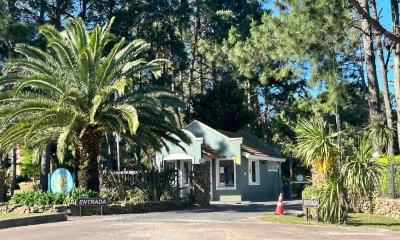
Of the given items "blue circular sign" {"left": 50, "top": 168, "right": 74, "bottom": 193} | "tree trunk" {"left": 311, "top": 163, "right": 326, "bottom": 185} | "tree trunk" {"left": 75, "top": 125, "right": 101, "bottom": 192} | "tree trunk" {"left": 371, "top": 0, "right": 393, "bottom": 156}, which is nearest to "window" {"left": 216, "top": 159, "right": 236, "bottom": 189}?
"tree trunk" {"left": 371, "top": 0, "right": 393, "bottom": 156}

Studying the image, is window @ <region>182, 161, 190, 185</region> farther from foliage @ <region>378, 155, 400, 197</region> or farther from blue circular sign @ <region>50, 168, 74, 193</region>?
foliage @ <region>378, 155, 400, 197</region>

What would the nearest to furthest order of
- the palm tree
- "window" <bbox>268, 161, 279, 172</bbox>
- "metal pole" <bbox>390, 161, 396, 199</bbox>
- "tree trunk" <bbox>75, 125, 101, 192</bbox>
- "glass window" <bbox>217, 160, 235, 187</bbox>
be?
1. the palm tree
2. "metal pole" <bbox>390, 161, 396, 199</bbox>
3. "tree trunk" <bbox>75, 125, 101, 192</bbox>
4. "glass window" <bbox>217, 160, 235, 187</bbox>
5. "window" <bbox>268, 161, 279, 172</bbox>

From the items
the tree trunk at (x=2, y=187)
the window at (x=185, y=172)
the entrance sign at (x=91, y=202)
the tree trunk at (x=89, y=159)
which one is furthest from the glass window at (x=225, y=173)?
the tree trunk at (x=2, y=187)

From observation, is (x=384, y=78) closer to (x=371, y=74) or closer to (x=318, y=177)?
(x=371, y=74)

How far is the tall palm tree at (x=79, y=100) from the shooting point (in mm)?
19891

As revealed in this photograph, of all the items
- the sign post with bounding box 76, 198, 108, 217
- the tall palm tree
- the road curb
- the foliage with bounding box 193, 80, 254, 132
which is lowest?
the road curb

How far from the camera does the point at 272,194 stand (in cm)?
3300

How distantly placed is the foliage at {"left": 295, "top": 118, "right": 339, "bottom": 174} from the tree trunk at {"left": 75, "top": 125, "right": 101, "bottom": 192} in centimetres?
871

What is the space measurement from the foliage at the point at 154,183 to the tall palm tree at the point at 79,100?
1390mm

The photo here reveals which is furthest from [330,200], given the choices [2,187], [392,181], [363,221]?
[2,187]

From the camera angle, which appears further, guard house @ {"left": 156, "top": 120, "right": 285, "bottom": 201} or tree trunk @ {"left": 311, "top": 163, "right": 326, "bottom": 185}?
guard house @ {"left": 156, "top": 120, "right": 285, "bottom": 201}

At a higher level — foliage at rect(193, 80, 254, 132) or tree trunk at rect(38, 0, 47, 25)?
tree trunk at rect(38, 0, 47, 25)

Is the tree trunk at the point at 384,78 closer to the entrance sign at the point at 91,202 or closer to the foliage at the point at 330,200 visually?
the foliage at the point at 330,200

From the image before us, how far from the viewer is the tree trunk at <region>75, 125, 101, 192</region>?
21328 millimetres
